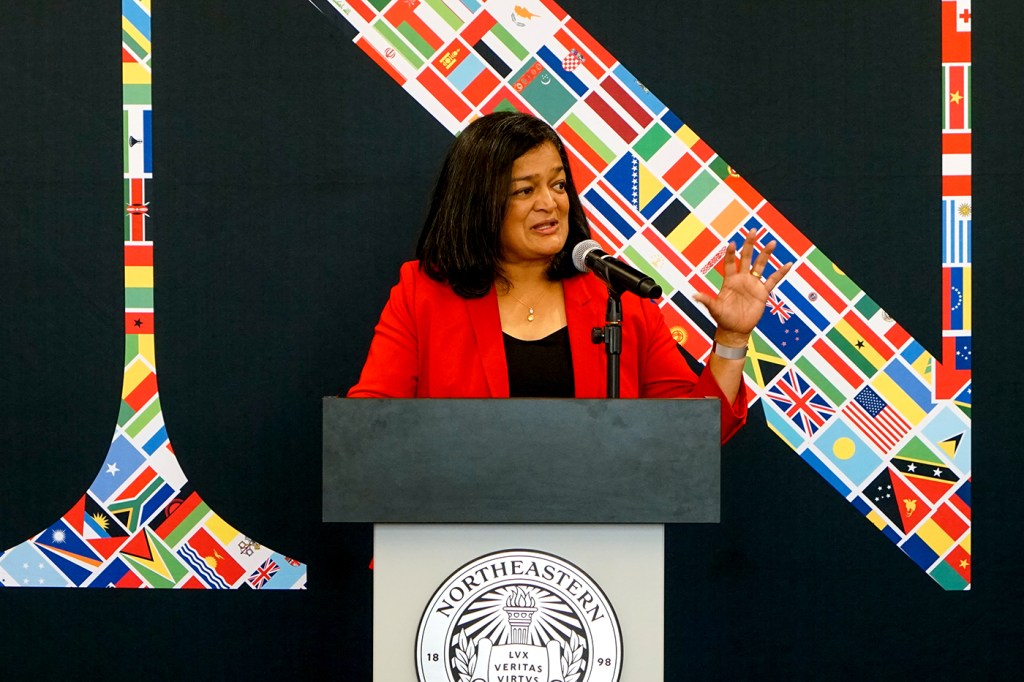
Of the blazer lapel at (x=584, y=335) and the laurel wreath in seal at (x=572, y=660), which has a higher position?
the blazer lapel at (x=584, y=335)

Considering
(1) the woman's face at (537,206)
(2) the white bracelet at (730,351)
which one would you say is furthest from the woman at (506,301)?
(2) the white bracelet at (730,351)

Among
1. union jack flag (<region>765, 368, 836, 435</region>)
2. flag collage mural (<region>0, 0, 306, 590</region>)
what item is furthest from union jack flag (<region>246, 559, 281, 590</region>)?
union jack flag (<region>765, 368, 836, 435</region>)

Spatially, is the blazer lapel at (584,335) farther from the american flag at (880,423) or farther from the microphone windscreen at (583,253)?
the american flag at (880,423)

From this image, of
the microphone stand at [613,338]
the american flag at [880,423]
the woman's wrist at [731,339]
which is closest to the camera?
the microphone stand at [613,338]

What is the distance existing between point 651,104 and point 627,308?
74 centimetres

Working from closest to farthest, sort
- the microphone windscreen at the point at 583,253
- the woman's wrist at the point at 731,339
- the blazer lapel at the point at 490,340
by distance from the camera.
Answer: the microphone windscreen at the point at 583,253 < the woman's wrist at the point at 731,339 < the blazer lapel at the point at 490,340

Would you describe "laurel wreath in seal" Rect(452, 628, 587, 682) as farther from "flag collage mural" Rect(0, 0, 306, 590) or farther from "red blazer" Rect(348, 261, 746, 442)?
"flag collage mural" Rect(0, 0, 306, 590)

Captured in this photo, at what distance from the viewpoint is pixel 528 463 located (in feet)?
4.58

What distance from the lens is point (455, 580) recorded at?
143 centimetres

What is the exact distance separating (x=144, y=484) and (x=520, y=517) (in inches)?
61.2

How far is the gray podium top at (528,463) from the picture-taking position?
1.40m

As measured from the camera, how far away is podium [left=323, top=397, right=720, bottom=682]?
1.40 meters

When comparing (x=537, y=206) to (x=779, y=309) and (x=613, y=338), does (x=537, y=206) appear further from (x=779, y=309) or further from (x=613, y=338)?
(x=779, y=309)

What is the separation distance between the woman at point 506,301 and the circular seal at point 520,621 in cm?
54
